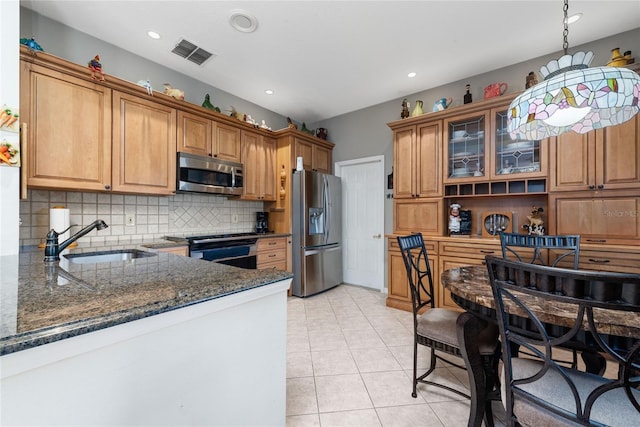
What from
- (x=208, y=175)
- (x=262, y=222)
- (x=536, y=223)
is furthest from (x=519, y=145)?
(x=208, y=175)

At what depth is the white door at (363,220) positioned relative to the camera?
404 centimetres

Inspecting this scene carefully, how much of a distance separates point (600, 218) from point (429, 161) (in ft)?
5.29

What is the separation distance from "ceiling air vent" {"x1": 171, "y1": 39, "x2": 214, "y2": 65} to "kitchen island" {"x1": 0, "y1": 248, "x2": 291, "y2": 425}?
238 cm

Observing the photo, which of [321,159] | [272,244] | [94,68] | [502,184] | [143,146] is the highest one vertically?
[94,68]

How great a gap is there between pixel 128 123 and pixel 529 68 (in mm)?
4232

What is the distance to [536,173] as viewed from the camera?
262 cm

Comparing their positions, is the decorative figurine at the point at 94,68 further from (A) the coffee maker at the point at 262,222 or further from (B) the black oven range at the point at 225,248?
(A) the coffee maker at the point at 262,222

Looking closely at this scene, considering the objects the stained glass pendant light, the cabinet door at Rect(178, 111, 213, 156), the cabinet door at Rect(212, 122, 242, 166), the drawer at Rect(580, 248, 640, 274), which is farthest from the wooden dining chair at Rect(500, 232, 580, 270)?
the cabinet door at Rect(178, 111, 213, 156)

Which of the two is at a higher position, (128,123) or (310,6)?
(310,6)

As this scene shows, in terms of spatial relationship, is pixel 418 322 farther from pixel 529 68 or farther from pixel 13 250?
pixel 529 68

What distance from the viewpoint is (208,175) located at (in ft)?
10.0

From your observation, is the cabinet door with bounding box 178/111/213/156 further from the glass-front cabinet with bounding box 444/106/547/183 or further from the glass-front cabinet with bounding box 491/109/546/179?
the glass-front cabinet with bounding box 491/109/546/179

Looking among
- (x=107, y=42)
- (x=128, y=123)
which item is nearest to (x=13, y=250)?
(x=128, y=123)

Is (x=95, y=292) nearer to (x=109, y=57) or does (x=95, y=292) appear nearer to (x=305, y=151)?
(x=109, y=57)
